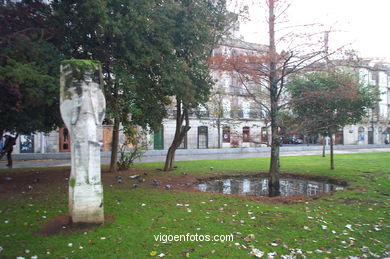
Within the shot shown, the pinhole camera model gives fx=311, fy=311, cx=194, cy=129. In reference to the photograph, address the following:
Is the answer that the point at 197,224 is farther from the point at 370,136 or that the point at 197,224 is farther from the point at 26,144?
the point at 370,136

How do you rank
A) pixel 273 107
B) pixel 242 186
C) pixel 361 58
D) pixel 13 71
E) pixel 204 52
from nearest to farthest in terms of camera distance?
pixel 13 71 → pixel 361 58 → pixel 273 107 → pixel 242 186 → pixel 204 52

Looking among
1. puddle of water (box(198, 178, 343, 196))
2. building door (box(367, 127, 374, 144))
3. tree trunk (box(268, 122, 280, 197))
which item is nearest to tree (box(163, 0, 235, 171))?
tree trunk (box(268, 122, 280, 197))

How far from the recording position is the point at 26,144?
1076 inches

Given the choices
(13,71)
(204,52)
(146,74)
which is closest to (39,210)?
(13,71)

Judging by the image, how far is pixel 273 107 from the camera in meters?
9.88

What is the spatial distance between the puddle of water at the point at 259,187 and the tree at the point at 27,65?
5.65 meters

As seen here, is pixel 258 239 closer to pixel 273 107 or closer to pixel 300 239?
pixel 300 239

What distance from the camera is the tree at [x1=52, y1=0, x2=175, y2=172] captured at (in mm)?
8578

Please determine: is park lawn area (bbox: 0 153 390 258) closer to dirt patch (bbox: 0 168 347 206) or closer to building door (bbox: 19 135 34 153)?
dirt patch (bbox: 0 168 347 206)

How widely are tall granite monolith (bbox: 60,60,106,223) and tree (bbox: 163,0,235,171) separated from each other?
14.1 ft

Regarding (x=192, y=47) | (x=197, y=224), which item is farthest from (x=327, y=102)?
(x=197, y=224)

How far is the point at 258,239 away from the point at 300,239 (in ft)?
2.48

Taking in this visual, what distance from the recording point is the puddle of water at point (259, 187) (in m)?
10.4

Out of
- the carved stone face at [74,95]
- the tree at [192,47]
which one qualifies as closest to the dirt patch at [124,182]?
the tree at [192,47]
